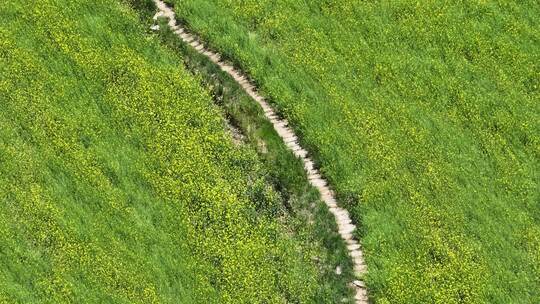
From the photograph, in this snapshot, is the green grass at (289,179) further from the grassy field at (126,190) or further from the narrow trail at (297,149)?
the narrow trail at (297,149)

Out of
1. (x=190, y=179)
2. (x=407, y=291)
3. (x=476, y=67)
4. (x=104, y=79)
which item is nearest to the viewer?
(x=407, y=291)

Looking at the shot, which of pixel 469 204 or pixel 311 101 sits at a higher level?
pixel 311 101

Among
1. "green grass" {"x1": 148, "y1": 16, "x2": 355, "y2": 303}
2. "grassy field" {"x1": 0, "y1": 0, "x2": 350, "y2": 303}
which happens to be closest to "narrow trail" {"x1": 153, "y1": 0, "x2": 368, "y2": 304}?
"green grass" {"x1": 148, "y1": 16, "x2": 355, "y2": 303}

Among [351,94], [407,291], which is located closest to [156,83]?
[351,94]

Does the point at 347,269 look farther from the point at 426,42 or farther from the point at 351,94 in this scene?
the point at 426,42

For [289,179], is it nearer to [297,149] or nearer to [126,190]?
[297,149]

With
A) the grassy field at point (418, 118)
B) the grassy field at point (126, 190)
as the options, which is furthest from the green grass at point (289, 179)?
the grassy field at point (418, 118)

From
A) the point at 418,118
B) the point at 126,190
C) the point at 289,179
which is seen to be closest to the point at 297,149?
the point at 289,179
